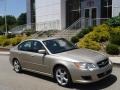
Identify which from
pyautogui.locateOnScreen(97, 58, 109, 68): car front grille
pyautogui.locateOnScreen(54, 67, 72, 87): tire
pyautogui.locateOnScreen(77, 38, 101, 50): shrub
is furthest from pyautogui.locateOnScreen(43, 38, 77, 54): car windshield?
pyautogui.locateOnScreen(77, 38, 101, 50): shrub

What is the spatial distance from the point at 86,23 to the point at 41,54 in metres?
18.7

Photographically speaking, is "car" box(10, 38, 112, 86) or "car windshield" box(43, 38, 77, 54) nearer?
"car" box(10, 38, 112, 86)

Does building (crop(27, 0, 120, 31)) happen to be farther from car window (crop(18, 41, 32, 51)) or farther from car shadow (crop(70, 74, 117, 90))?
car shadow (crop(70, 74, 117, 90))

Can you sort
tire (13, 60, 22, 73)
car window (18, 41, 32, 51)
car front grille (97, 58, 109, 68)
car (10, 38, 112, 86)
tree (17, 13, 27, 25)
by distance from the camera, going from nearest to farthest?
car (10, 38, 112, 86) < car front grille (97, 58, 109, 68) < car window (18, 41, 32, 51) < tire (13, 60, 22, 73) < tree (17, 13, 27, 25)

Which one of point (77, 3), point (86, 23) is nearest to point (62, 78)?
point (86, 23)

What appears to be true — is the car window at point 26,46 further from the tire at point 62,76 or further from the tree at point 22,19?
the tree at point 22,19

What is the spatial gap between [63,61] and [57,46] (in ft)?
4.34

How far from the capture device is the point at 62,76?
916 centimetres

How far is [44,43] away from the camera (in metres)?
10.3

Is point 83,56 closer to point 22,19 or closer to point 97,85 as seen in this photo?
point 97,85

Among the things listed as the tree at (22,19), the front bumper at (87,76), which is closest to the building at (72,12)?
the front bumper at (87,76)

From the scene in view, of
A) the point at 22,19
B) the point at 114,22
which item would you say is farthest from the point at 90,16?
the point at 22,19

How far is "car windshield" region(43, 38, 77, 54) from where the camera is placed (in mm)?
9992

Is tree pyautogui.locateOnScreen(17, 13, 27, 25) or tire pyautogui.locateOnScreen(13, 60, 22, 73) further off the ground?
tree pyautogui.locateOnScreen(17, 13, 27, 25)
